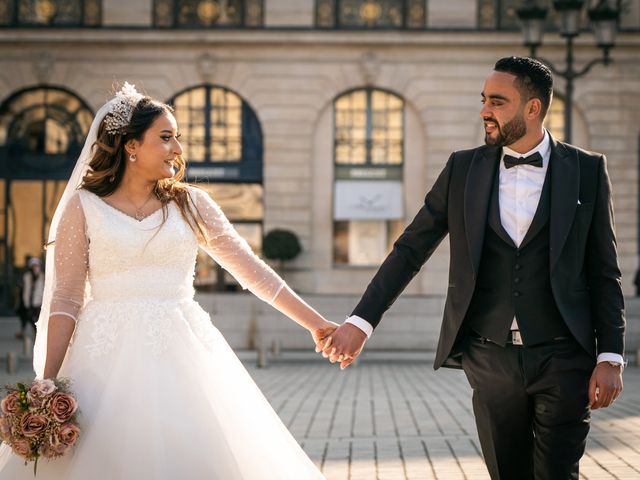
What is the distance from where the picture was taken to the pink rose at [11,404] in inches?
206

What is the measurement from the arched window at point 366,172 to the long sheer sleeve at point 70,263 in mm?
33407

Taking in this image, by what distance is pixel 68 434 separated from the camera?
517cm

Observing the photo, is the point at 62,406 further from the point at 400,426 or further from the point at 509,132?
the point at 400,426

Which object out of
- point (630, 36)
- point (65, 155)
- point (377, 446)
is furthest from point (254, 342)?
point (630, 36)

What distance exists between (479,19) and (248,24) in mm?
7454

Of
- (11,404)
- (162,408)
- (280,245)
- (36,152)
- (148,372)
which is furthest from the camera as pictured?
(36,152)

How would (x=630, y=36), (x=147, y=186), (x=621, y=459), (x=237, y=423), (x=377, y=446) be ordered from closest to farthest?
(x=237, y=423) < (x=147, y=186) < (x=621, y=459) < (x=377, y=446) < (x=630, y=36)

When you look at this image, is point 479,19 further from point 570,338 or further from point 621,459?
point 570,338

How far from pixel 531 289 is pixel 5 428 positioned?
7.75 feet

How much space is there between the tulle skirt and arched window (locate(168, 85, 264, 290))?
3315 cm

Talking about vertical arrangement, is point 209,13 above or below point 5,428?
above

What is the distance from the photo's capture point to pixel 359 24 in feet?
129

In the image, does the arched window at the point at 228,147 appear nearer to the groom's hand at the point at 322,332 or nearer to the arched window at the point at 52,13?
the arched window at the point at 52,13

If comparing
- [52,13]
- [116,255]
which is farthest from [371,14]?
[116,255]
